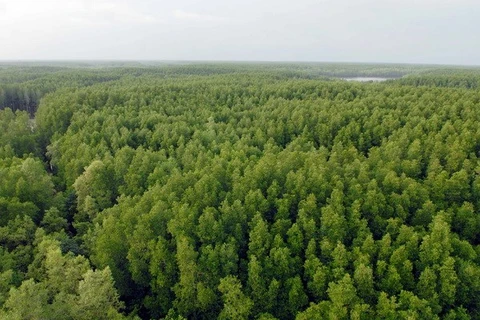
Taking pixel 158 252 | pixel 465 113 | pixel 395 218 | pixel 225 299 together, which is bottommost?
pixel 225 299

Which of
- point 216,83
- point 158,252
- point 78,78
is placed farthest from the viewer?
point 78,78

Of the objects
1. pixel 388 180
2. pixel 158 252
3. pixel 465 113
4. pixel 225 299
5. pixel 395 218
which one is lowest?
pixel 225 299

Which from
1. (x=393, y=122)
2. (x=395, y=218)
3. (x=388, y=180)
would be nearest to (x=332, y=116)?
(x=393, y=122)

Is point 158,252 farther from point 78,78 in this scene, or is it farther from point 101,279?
point 78,78

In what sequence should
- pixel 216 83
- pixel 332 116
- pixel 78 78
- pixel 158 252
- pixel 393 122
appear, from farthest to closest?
pixel 78 78
pixel 216 83
pixel 332 116
pixel 393 122
pixel 158 252

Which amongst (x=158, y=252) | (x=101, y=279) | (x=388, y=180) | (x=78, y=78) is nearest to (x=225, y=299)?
(x=158, y=252)

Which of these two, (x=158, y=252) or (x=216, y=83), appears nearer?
(x=158, y=252)

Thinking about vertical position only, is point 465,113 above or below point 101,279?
above

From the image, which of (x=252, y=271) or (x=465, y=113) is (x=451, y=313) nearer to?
(x=252, y=271)

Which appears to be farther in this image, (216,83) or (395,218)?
(216,83)
